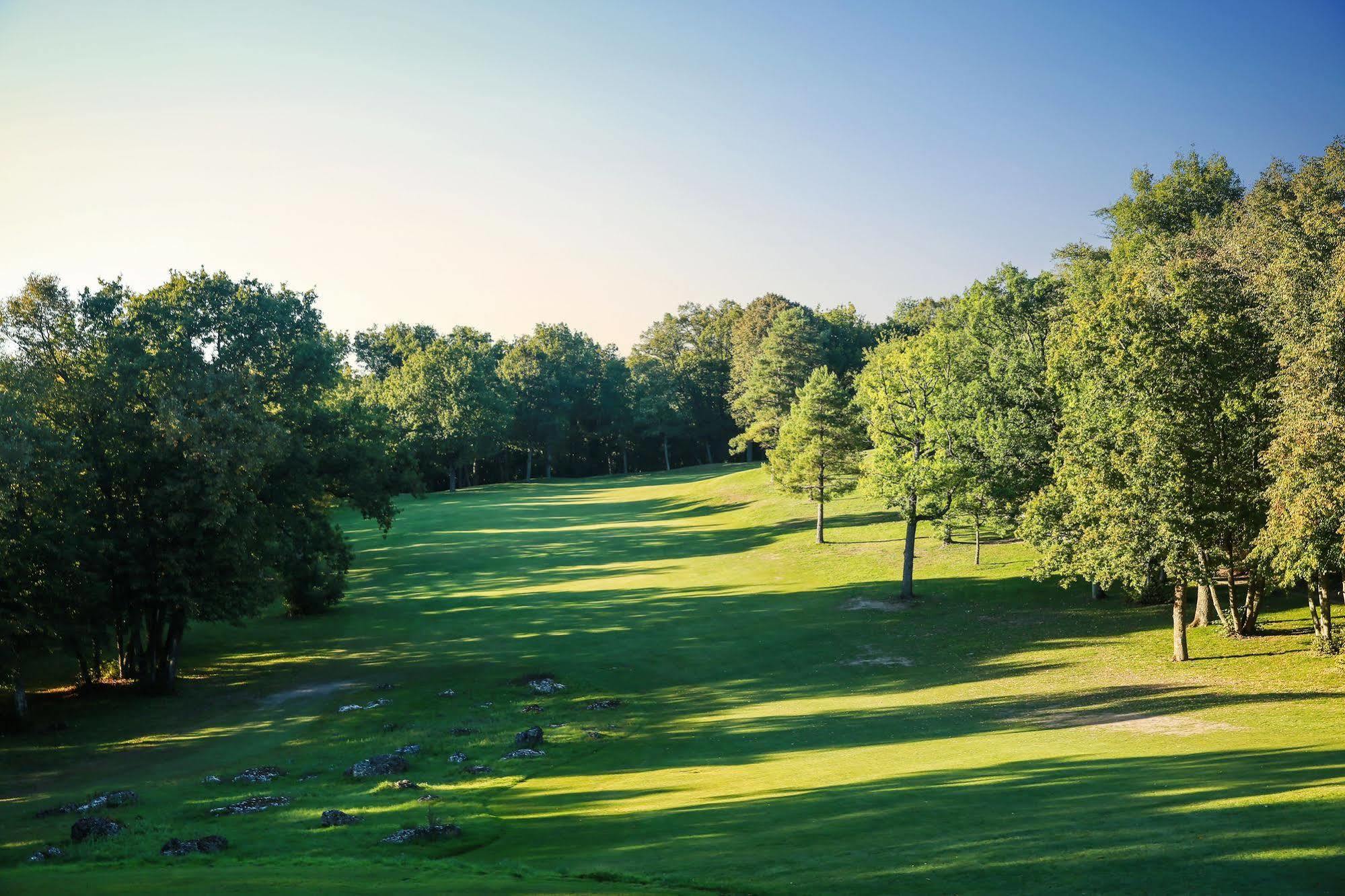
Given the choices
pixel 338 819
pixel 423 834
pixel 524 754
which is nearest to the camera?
pixel 423 834

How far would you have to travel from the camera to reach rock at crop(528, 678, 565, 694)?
113 ft

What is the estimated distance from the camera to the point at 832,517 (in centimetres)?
→ 7075

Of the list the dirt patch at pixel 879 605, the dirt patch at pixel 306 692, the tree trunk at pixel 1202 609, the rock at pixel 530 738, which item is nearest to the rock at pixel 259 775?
the rock at pixel 530 738

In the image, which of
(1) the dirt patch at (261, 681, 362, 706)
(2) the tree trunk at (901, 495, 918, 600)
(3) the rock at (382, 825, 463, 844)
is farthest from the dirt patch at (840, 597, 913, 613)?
(3) the rock at (382, 825, 463, 844)

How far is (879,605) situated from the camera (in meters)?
45.3

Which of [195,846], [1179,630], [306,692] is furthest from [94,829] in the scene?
[1179,630]

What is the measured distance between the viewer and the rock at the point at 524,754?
2602 centimetres

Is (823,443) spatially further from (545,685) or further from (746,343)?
(746,343)

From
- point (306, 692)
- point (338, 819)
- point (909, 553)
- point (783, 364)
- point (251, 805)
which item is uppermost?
point (783, 364)

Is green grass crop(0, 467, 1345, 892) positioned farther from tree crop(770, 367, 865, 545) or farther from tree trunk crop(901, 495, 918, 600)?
tree crop(770, 367, 865, 545)

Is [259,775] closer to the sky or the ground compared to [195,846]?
closer to the ground

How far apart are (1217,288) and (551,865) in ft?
96.2

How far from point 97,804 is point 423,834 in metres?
9.92

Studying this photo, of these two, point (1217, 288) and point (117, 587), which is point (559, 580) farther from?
point (1217, 288)
